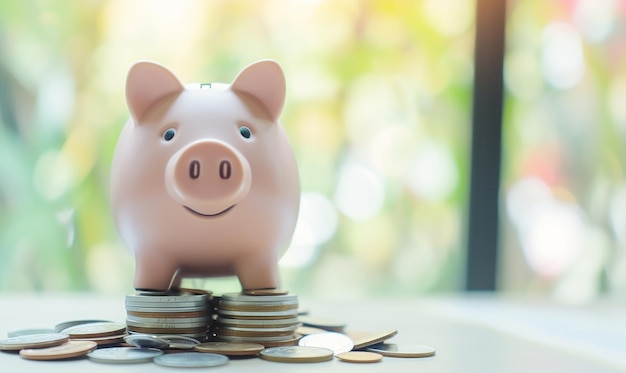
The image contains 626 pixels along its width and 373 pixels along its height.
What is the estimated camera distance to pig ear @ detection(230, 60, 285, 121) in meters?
1.54

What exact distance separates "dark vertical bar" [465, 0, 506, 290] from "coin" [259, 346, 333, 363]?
1.92m

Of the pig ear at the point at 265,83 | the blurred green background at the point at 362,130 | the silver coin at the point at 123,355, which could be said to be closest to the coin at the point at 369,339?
the silver coin at the point at 123,355

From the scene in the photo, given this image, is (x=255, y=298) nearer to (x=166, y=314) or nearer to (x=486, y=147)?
(x=166, y=314)

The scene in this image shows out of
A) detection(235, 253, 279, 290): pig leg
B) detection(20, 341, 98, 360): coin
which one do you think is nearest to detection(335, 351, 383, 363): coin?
detection(235, 253, 279, 290): pig leg

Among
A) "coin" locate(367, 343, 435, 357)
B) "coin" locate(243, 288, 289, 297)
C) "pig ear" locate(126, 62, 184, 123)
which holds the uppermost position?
"pig ear" locate(126, 62, 184, 123)

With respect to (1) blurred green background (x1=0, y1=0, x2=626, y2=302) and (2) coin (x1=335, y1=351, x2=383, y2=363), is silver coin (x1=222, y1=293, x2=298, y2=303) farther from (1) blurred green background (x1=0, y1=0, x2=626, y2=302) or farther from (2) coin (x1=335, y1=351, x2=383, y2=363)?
(1) blurred green background (x1=0, y1=0, x2=626, y2=302)

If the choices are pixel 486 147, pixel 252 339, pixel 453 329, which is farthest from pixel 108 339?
pixel 486 147

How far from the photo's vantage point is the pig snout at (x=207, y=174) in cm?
135

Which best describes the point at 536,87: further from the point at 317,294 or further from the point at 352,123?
the point at 317,294

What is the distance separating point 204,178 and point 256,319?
1.01 ft

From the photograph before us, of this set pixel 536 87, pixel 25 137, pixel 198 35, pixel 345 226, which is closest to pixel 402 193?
pixel 345 226

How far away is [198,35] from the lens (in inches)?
116

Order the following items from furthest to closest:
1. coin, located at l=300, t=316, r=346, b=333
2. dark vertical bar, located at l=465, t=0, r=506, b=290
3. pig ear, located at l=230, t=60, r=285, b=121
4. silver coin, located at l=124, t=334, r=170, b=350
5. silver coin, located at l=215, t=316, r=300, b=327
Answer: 1. dark vertical bar, located at l=465, t=0, r=506, b=290
2. coin, located at l=300, t=316, r=346, b=333
3. pig ear, located at l=230, t=60, r=285, b=121
4. silver coin, located at l=215, t=316, r=300, b=327
5. silver coin, located at l=124, t=334, r=170, b=350

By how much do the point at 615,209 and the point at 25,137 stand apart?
2.55 m
